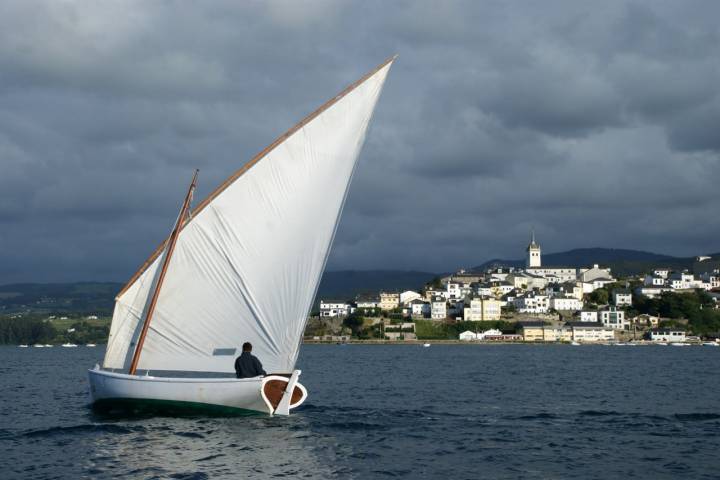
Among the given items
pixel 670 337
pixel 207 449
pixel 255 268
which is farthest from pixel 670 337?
pixel 207 449

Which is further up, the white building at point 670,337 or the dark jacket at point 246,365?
the white building at point 670,337

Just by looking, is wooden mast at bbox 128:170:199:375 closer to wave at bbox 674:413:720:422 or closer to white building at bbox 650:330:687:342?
wave at bbox 674:413:720:422

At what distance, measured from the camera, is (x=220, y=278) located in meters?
27.9

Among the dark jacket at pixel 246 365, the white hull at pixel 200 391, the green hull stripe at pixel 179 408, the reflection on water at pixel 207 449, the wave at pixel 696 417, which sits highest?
the dark jacket at pixel 246 365

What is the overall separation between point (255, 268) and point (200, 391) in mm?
4112

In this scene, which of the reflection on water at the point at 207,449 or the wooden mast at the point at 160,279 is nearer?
the reflection on water at the point at 207,449

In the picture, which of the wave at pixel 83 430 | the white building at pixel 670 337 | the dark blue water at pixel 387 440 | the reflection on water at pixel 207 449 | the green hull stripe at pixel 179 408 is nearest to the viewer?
the reflection on water at pixel 207 449

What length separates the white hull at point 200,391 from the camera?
2692 cm

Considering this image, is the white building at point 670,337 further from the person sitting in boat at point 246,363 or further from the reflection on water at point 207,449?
the person sitting in boat at point 246,363

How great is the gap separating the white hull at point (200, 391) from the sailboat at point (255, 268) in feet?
0.12

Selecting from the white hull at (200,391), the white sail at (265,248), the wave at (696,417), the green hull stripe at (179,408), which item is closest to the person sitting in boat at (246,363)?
the white hull at (200,391)

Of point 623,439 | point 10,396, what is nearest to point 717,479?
point 623,439

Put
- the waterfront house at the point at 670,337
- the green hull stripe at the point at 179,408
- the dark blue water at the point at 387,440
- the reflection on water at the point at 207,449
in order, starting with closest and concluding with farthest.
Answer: the reflection on water at the point at 207,449 → the dark blue water at the point at 387,440 → the green hull stripe at the point at 179,408 → the waterfront house at the point at 670,337

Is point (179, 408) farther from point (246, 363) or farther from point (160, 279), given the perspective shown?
point (160, 279)
